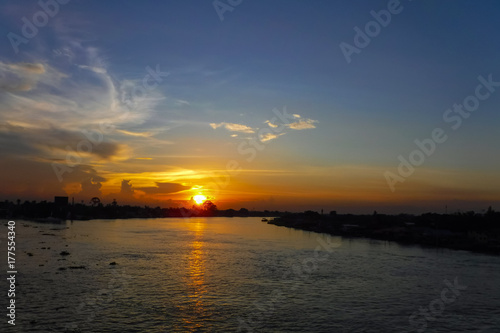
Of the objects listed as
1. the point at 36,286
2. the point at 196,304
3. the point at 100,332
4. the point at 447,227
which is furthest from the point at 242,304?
the point at 447,227

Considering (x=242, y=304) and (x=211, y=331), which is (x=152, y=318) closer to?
(x=211, y=331)

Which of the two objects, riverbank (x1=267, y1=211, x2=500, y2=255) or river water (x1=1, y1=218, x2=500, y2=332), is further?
riverbank (x1=267, y1=211, x2=500, y2=255)

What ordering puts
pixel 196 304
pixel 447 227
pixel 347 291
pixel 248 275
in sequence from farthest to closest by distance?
pixel 447 227, pixel 248 275, pixel 347 291, pixel 196 304

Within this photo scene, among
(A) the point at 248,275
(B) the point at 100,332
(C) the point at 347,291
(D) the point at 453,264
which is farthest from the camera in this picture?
(D) the point at 453,264

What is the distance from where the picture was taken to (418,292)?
117 feet

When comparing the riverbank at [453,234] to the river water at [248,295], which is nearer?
the river water at [248,295]

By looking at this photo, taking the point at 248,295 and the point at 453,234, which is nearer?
the point at 248,295

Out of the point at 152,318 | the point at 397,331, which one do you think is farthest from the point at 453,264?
the point at 152,318

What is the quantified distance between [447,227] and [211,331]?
102508mm

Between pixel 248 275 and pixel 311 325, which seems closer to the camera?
pixel 311 325

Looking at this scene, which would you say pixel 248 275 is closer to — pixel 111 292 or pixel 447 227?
pixel 111 292

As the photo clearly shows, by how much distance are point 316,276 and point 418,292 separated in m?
10.7

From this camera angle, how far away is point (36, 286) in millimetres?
33438

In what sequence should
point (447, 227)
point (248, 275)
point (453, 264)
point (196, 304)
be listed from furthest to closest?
point (447, 227) < point (453, 264) < point (248, 275) < point (196, 304)
